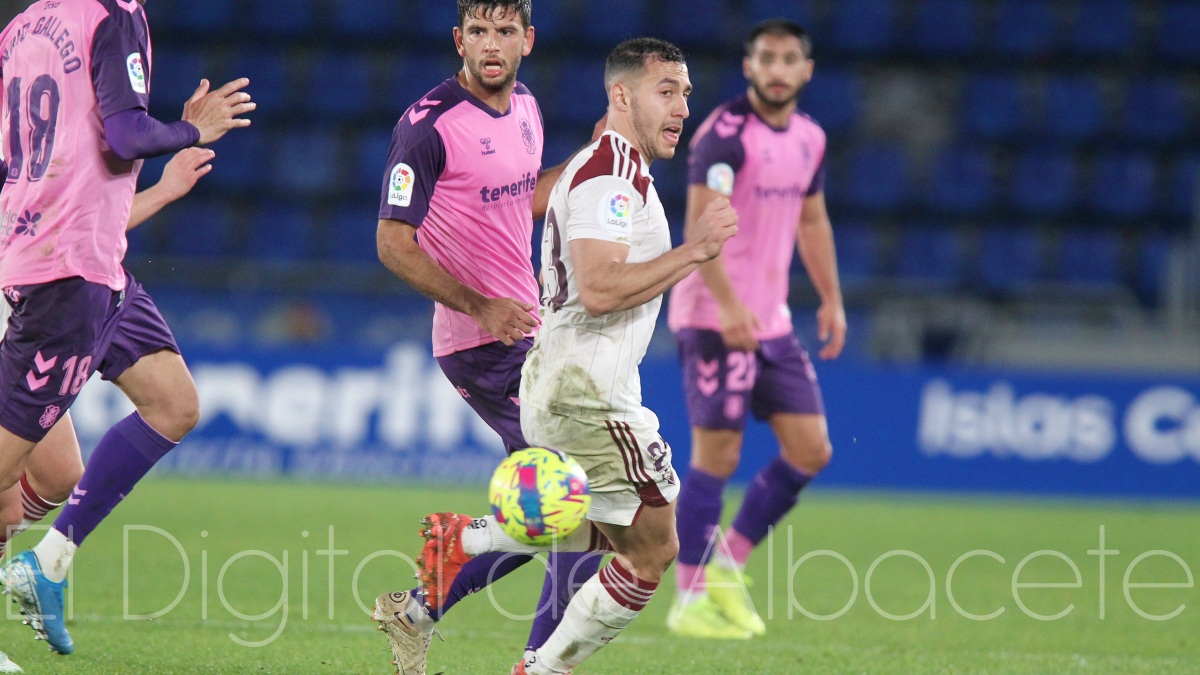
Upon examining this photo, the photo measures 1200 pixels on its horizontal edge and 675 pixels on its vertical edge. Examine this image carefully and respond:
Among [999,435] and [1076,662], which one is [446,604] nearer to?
[1076,662]

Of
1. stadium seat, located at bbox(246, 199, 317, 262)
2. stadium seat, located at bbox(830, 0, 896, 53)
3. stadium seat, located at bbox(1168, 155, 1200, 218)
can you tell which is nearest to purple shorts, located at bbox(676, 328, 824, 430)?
stadium seat, located at bbox(246, 199, 317, 262)

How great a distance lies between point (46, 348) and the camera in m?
4.52

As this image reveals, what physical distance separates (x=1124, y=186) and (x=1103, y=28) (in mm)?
2349

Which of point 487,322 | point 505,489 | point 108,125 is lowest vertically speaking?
point 505,489

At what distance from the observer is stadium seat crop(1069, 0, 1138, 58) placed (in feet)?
59.5

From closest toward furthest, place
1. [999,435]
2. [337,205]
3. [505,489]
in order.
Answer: [505,489] → [999,435] → [337,205]

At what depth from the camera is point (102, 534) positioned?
8.56 m

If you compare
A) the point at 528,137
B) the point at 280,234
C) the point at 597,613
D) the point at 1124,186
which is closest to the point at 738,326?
the point at 528,137

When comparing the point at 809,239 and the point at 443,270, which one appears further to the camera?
the point at 809,239

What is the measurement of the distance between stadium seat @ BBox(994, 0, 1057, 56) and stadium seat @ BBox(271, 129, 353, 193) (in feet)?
28.7

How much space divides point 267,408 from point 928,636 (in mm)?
7918

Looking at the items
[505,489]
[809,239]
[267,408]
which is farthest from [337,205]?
[505,489]

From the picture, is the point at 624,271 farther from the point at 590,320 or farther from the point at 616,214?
the point at 590,320

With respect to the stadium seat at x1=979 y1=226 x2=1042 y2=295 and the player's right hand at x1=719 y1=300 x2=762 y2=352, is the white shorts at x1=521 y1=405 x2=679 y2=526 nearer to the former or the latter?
the player's right hand at x1=719 y1=300 x2=762 y2=352
